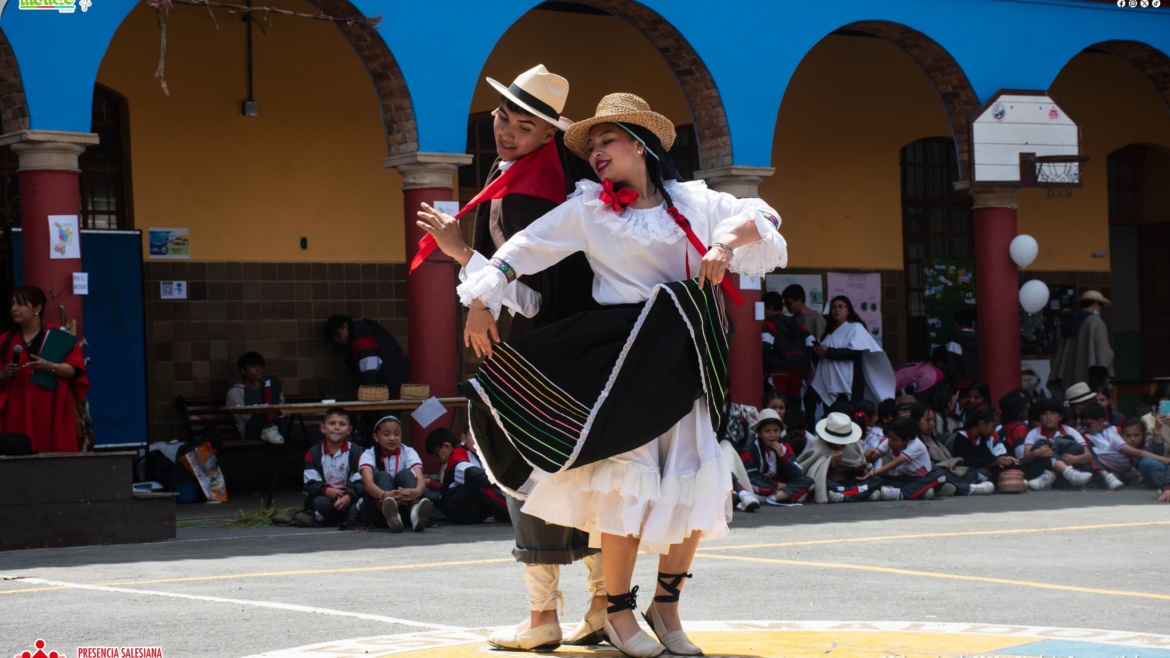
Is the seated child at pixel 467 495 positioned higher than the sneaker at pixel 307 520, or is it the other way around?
the seated child at pixel 467 495

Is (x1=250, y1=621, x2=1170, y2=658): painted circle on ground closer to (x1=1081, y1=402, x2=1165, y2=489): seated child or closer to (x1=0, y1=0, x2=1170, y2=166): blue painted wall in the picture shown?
(x1=0, y1=0, x2=1170, y2=166): blue painted wall

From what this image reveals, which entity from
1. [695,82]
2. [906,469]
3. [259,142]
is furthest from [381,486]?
[695,82]

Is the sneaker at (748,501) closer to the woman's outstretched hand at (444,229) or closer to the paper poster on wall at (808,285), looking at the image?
the paper poster on wall at (808,285)

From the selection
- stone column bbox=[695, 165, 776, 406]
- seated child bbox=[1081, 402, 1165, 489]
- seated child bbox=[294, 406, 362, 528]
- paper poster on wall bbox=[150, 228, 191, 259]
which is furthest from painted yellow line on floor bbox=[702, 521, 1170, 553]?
paper poster on wall bbox=[150, 228, 191, 259]

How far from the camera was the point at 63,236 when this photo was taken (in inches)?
429

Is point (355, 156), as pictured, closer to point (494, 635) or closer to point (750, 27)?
→ point (750, 27)

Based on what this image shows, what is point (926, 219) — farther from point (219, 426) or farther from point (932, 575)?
point (932, 575)

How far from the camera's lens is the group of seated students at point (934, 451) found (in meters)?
12.1

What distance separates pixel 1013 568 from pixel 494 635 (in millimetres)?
3318

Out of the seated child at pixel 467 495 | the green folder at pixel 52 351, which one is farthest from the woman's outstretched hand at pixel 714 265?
the green folder at pixel 52 351

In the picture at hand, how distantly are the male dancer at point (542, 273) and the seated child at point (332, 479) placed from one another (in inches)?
227

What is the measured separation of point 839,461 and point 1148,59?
6917mm

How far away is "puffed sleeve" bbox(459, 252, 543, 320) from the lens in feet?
15.6

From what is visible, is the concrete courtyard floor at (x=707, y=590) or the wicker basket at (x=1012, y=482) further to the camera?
the wicker basket at (x=1012, y=482)
